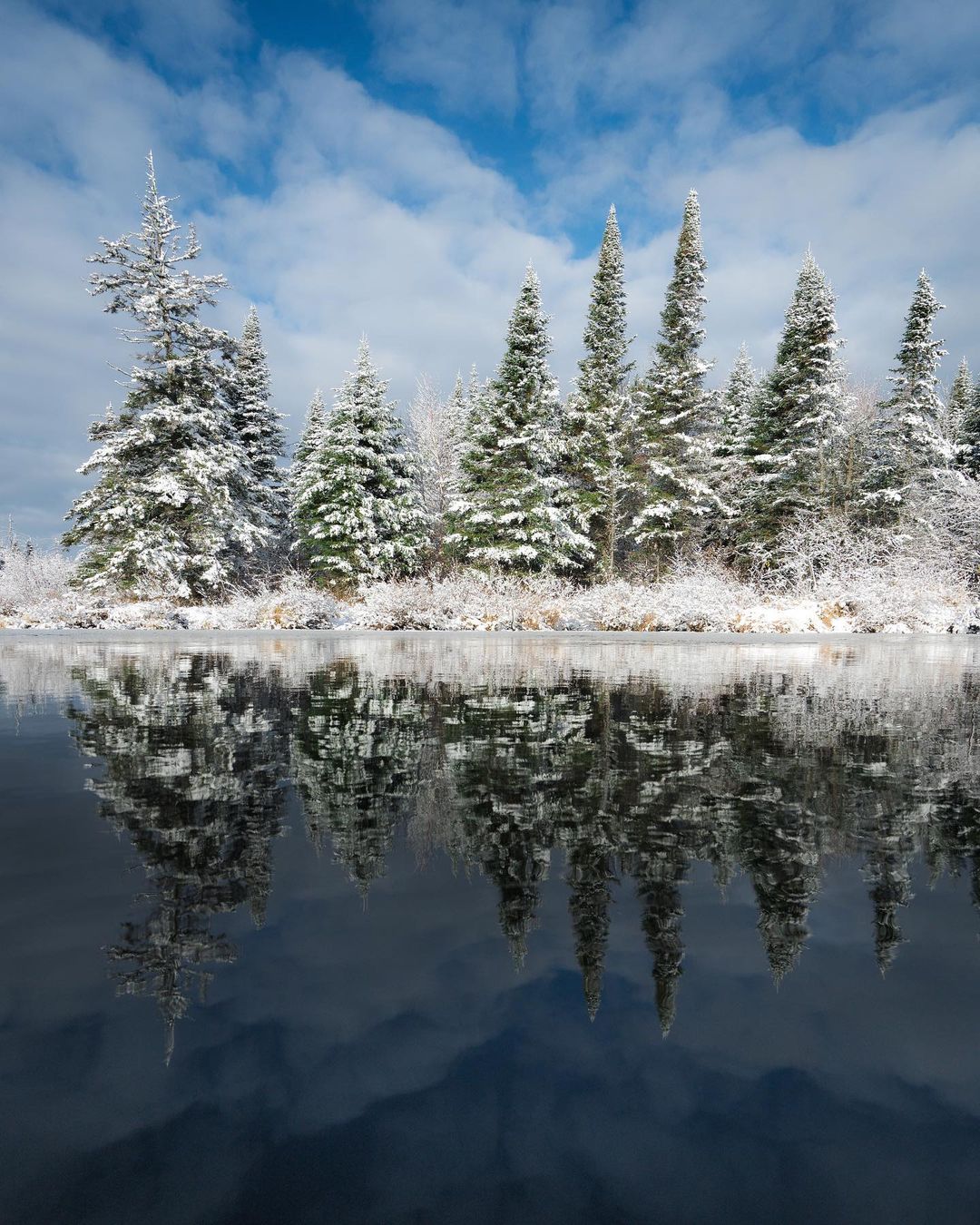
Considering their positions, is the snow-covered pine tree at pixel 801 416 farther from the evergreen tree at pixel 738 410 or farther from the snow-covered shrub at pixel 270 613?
the snow-covered shrub at pixel 270 613

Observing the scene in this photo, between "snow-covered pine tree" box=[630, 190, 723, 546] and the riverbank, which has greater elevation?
"snow-covered pine tree" box=[630, 190, 723, 546]

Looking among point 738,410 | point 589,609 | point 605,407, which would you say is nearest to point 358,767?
point 589,609

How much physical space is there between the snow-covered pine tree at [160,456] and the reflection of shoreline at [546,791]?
16390 mm

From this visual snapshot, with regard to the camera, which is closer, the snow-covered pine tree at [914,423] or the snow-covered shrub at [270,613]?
the snow-covered shrub at [270,613]

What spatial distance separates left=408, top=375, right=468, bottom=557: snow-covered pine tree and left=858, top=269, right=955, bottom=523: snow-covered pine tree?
20693 mm

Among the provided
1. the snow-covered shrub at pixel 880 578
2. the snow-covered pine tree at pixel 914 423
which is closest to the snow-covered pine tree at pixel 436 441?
the snow-covered shrub at pixel 880 578

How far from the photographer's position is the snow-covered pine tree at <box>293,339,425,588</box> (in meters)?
29.7

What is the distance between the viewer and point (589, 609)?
77.6 feet

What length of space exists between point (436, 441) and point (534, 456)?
17033 millimetres

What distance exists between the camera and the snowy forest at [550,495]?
2362 cm

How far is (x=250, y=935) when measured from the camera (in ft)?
7.41

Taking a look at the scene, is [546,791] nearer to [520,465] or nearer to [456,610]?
[456,610]

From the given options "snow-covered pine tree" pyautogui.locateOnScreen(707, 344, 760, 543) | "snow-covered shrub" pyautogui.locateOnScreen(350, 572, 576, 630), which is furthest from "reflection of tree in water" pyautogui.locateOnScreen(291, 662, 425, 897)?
"snow-covered pine tree" pyautogui.locateOnScreen(707, 344, 760, 543)

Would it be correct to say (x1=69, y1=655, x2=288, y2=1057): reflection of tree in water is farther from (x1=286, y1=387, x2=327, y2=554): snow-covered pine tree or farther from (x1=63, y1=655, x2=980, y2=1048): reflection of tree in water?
(x1=286, y1=387, x2=327, y2=554): snow-covered pine tree
